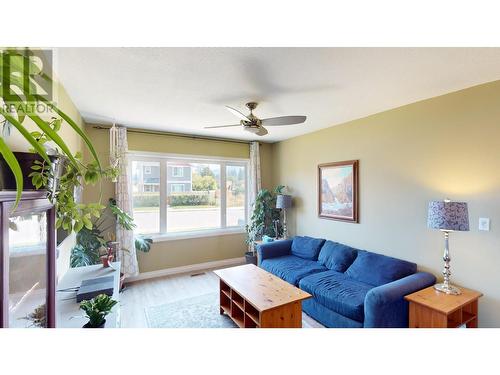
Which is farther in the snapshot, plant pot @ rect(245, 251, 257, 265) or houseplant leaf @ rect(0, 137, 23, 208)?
plant pot @ rect(245, 251, 257, 265)

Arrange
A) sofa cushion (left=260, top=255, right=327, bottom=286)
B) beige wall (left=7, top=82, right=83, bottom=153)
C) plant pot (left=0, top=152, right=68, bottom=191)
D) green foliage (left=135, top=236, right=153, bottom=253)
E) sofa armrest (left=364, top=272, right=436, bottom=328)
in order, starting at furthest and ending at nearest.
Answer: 1. green foliage (left=135, top=236, right=153, bottom=253)
2. sofa cushion (left=260, top=255, right=327, bottom=286)
3. sofa armrest (left=364, top=272, right=436, bottom=328)
4. beige wall (left=7, top=82, right=83, bottom=153)
5. plant pot (left=0, top=152, right=68, bottom=191)

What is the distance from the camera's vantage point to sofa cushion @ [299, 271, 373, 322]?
7.15 ft

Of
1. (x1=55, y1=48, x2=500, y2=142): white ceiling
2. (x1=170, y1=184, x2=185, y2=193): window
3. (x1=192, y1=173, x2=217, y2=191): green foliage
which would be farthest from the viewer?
(x1=192, y1=173, x2=217, y2=191): green foliage

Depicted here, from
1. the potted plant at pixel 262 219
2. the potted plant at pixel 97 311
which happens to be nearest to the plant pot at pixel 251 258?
the potted plant at pixel 262 219

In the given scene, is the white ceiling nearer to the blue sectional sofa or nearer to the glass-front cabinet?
the glass-front cabinet

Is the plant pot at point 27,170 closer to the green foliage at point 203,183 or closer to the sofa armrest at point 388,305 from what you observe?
the sofa armrest at point 388,305

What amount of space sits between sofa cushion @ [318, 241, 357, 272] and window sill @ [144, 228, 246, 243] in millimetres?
1840

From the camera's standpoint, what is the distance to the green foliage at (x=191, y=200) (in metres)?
4.08

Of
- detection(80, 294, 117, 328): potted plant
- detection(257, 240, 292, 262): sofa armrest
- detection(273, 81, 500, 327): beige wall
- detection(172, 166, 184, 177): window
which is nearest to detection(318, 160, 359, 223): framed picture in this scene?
detection(273, 81, 500, 327): beige wall

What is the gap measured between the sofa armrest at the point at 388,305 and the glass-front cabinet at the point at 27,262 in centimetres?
224

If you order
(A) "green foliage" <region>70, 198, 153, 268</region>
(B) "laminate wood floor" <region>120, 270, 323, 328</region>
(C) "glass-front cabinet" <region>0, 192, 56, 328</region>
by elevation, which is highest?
(C) "glass-front cabinet" <region>0, 192, 56, 328</region>
